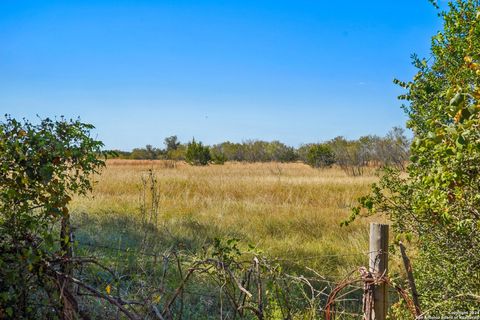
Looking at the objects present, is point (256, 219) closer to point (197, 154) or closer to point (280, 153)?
point (197, 154)

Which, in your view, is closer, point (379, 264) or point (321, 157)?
point (379, 264)

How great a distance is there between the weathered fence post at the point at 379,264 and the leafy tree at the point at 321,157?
28.8 m

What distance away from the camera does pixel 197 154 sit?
35219mm

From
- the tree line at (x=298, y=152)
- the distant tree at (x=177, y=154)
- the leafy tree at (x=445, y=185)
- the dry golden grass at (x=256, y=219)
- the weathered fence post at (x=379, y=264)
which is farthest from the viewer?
the distant tree at (x=177, y=154)

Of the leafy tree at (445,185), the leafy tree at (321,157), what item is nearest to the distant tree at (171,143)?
the leafy tree at (321,157)

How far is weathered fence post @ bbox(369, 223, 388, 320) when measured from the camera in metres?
2.40

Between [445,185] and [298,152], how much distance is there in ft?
142

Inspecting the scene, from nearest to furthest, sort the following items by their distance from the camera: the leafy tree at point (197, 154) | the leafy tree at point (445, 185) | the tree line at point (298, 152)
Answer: the leafy tree at point (445, 185)
the tree line at point (298, 152)
the leafy tree at point (197, 154)

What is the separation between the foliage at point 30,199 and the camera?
2529 mm

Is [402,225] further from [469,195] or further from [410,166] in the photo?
[469,195]

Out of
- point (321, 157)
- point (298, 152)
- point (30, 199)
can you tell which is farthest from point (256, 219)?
point (298, 152)

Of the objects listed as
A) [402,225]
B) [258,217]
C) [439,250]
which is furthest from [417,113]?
[258,217]

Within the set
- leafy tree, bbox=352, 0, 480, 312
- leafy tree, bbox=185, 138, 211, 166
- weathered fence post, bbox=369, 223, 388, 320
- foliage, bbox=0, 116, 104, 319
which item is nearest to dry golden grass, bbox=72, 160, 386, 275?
leafy tree, bbox=352, 0, 480, 312

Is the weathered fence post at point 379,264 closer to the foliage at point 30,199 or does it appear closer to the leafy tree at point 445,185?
the leafy tree at point 445,185
